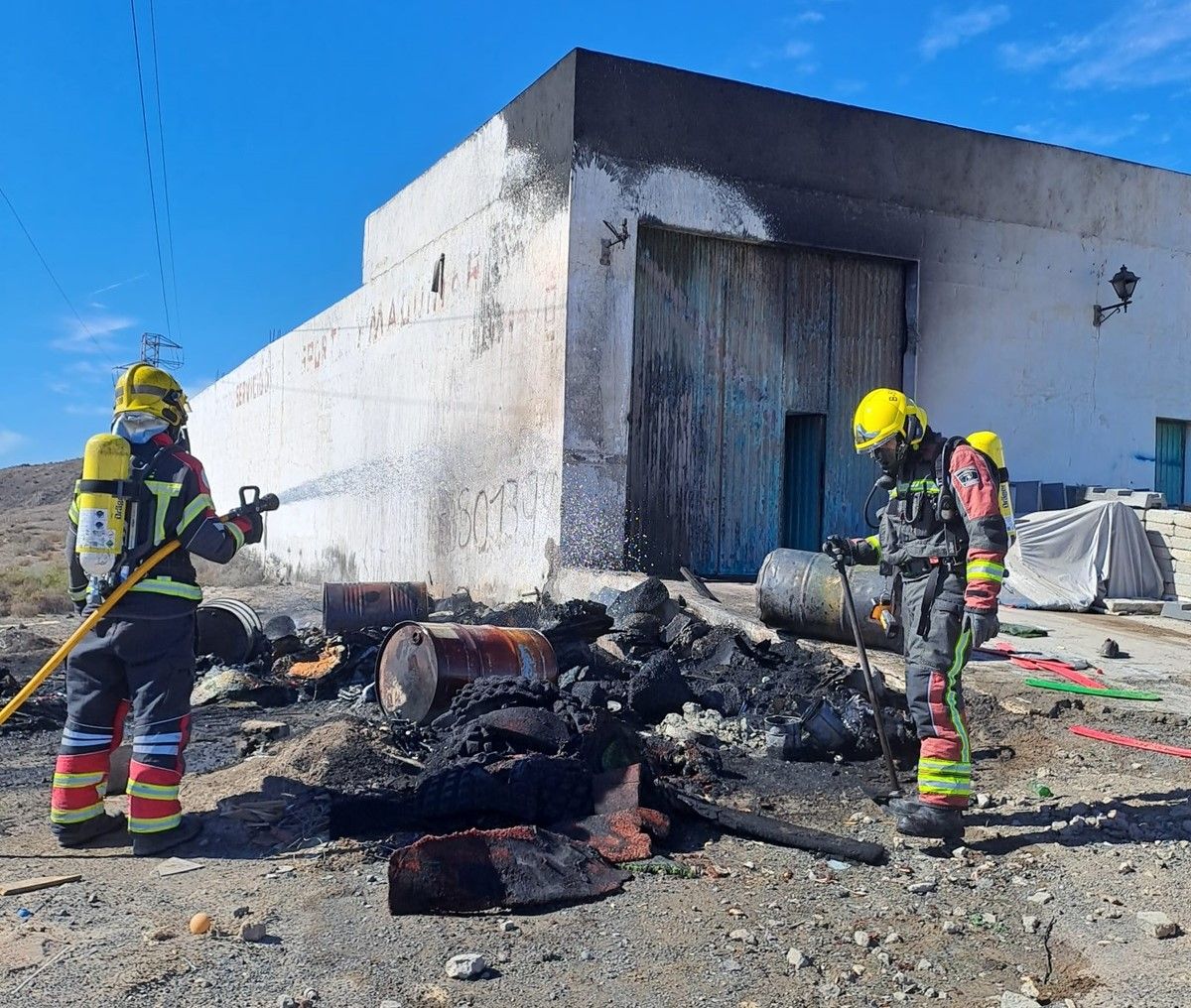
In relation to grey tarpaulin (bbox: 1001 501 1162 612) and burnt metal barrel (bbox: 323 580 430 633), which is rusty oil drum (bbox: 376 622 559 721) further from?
grey tarpaulin (bbox: 1001 501 1162 612)

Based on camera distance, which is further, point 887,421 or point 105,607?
point 887,421

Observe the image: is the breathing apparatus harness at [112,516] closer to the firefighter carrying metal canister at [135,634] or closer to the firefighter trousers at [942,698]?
the firefighter carrying metal canister at [135,634]

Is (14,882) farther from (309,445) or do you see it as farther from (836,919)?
(309,445)

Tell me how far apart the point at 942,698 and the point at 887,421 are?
49.5 inches

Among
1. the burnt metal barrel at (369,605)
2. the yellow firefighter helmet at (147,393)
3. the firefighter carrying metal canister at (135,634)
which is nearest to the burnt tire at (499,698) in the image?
the firefighter carrying metal canister at (135,634)

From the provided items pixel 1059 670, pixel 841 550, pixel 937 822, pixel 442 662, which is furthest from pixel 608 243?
pixel 937 822

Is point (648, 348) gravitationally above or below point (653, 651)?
above

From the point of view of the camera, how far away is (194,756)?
226 inches

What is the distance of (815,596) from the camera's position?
7352 mm

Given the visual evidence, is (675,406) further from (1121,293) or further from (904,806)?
(904,806)

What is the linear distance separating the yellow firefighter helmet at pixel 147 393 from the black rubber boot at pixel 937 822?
12.2 ft

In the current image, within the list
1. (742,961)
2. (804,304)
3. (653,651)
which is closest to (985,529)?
(742,961)

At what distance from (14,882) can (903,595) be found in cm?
387

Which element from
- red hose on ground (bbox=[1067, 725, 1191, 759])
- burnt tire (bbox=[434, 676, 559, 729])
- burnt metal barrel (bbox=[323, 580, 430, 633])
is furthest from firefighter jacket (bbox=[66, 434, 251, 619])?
burnt metal barrel (bbox=[323, 580, 430, 633])
